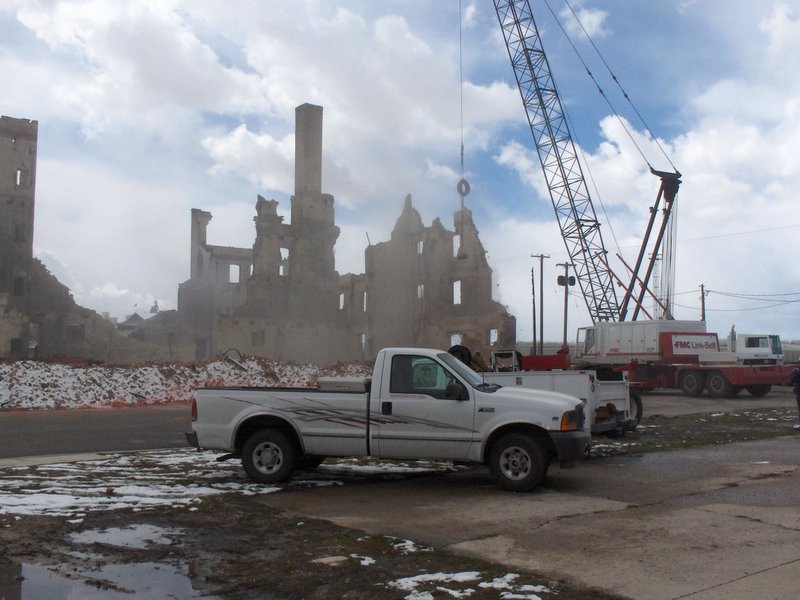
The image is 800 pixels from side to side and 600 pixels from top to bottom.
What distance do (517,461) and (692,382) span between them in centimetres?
2247

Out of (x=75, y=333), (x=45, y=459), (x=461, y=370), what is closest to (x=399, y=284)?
Result: (x=75, y=333)

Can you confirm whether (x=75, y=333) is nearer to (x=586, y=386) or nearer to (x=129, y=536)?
(x=586, y=386)

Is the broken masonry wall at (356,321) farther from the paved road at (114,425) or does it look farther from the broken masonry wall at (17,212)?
the paved road at (114,425)

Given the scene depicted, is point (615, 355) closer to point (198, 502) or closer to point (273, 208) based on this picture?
point (198, 502)

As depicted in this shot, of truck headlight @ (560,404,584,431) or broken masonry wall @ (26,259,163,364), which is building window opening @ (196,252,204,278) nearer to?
broken masonry wall @ (26,259,163,364)

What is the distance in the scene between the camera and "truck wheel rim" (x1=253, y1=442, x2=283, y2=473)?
993 centimetres

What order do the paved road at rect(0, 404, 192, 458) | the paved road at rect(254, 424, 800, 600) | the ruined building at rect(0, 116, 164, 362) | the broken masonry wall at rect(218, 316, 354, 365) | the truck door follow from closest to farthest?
1. the paved road at rect(254, 424, 800, 600)
2. the truck door
3. the paved road at rect(0, 404, 192, 458)
4. the ruined building at rect(0, 116, 164, 362)
5. the broken masonry wall at rect(218, 316, 354, 365)

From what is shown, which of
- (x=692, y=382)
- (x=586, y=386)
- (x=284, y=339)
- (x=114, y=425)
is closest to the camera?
(x=586, y=386)

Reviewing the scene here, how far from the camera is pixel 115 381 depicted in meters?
30.5

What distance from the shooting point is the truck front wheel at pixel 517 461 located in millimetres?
9258

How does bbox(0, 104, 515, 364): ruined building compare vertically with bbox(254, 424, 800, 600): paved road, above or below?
above

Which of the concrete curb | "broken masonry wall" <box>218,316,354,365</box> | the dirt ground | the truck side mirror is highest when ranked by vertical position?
"broken masonry wall" <box>218,316,354,365</box>

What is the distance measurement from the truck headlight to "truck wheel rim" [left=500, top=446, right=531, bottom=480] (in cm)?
58

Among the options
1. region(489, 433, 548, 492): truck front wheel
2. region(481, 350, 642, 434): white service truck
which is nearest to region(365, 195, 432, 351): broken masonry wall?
region(481, 350, 642, 434): white service truck
